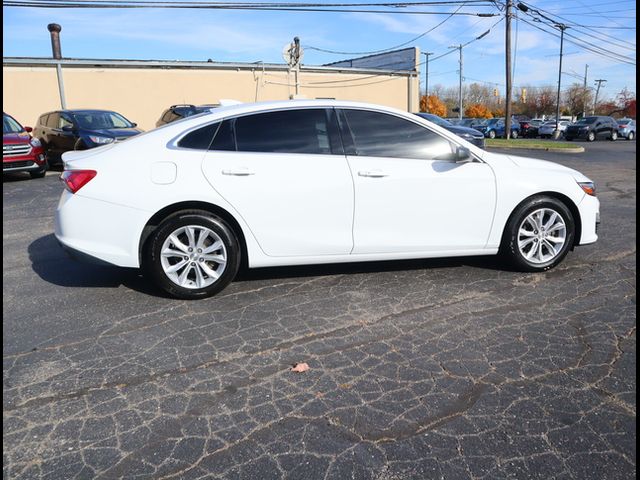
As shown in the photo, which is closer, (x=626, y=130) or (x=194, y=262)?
(x=194, y=262)

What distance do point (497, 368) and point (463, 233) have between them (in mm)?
1775

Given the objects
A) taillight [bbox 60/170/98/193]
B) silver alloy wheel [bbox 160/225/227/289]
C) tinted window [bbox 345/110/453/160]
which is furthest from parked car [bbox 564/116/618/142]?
taillight [bbox 60/170/98/193]

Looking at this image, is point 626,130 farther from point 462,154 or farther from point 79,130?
point 462,154

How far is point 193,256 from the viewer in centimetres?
424

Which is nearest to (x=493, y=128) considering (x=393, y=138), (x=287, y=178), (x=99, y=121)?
(x=99, y=121)

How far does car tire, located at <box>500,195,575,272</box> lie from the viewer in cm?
479

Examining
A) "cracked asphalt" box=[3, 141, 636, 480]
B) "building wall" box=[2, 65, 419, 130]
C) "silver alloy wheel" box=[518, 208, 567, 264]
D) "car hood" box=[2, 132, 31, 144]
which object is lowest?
"cracked asphalt" box=[3, 141, 636, 480]

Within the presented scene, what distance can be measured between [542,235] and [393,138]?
1712 mm


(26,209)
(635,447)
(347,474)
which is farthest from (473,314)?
(26,209)

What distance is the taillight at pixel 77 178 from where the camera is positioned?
4121 mm

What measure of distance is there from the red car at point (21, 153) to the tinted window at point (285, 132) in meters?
9.82

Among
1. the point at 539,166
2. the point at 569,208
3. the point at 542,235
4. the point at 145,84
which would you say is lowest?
the point at 542,235

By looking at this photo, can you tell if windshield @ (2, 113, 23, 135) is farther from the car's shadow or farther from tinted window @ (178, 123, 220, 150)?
tinted window @ (178, 123, 220, 150)

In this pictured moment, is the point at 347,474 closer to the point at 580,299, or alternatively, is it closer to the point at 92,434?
the point at 92,434
